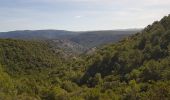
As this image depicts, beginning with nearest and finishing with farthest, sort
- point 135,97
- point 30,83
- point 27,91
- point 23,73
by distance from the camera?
point 135,97, point 27,91, point 30,83, point 23,73

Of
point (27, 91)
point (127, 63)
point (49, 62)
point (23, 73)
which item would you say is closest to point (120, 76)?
point (127, 63)

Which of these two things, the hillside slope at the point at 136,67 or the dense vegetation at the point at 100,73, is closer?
the dense vegetation at the point at 100,73

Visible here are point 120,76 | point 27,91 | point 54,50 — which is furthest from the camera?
point 54,50

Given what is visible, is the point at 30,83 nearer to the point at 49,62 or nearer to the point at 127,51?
the point at 127,51

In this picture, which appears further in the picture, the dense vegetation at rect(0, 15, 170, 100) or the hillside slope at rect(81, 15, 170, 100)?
the hillside slope at rect(81, 15, 170, 100)

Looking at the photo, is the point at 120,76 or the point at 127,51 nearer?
the point at 120,76

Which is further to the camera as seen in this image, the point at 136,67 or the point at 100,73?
the point at 100,73

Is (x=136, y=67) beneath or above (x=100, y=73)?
above

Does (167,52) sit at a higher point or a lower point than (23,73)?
higher
